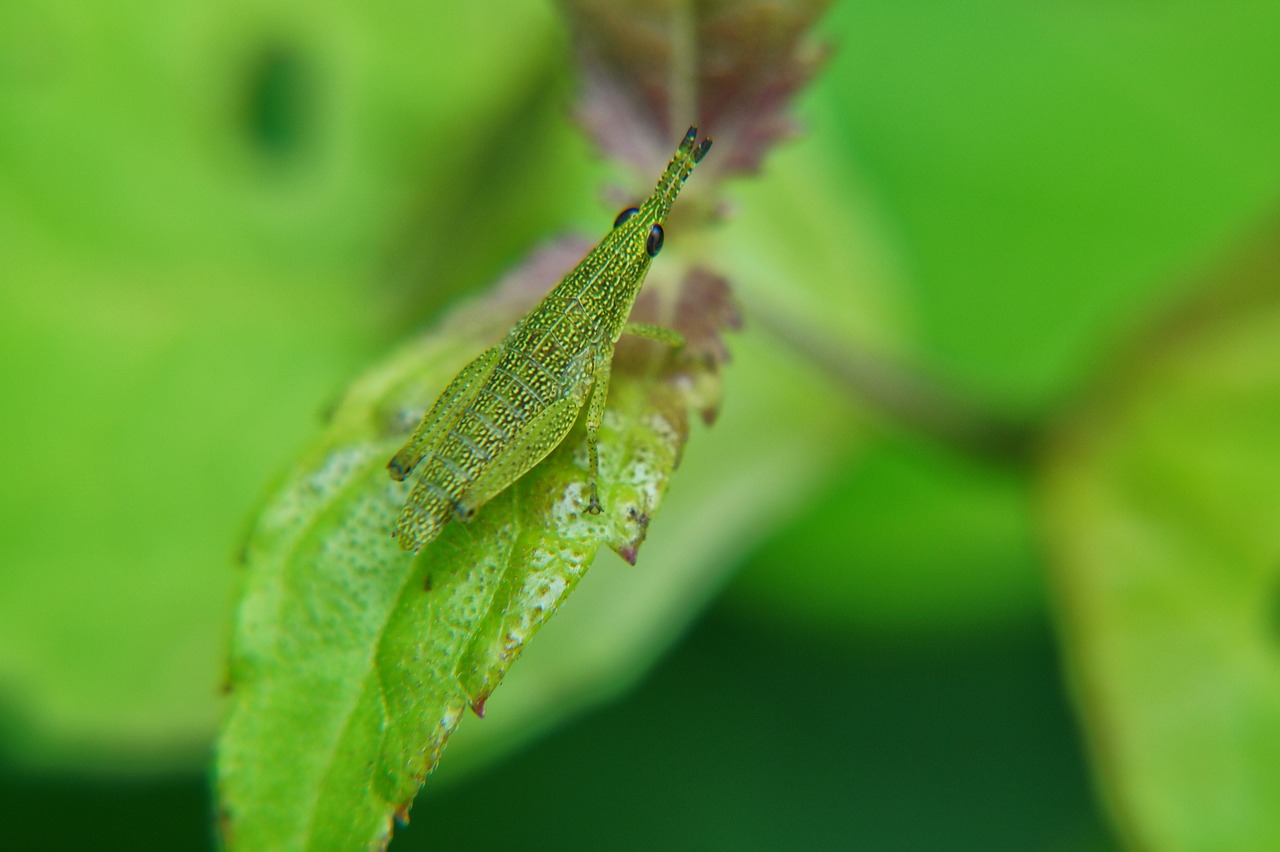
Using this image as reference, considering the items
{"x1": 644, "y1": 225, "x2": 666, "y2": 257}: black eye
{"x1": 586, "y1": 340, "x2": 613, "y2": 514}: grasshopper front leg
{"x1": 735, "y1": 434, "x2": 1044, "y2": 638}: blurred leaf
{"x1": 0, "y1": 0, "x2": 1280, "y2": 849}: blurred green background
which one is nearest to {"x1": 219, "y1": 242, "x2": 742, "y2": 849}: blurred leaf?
{"x1": 586, "y1": 340, "x2": 613, "y2": 514}: grasshopper front leg

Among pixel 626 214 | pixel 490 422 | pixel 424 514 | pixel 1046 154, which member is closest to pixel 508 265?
pixel 626 214

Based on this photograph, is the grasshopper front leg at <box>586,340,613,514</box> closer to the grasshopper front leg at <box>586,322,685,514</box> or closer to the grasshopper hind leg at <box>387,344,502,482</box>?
the grasshopper front leg at <box>586,322,685,514</box>

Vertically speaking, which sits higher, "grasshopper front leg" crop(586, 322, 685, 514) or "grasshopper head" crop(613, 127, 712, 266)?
"grasshopper head" crop(613, 127, 712, 266)

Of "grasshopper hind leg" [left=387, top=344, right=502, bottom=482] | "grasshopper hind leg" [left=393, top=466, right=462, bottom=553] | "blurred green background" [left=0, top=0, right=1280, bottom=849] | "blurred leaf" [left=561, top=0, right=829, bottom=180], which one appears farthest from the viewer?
"blurred green background" [left=0, top=0, right=1280, bottom=849]

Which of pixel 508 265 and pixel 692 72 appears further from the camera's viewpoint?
pixel 508 265

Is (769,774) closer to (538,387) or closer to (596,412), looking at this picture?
(538,387)

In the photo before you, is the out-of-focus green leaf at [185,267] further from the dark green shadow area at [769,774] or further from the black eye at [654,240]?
the black eye at [654,240]

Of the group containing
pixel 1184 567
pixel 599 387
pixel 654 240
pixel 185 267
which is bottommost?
pixel 1184 567

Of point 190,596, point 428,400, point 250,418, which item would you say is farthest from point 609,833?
point 428,400
